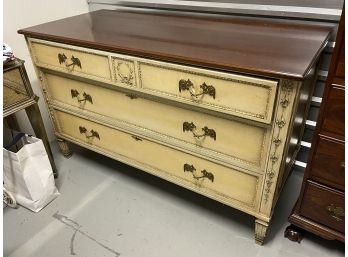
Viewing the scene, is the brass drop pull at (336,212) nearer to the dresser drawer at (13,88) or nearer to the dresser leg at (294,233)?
the dresser leg at (294,233)

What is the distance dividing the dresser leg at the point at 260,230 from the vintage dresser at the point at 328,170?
111mm

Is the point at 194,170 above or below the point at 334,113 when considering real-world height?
below

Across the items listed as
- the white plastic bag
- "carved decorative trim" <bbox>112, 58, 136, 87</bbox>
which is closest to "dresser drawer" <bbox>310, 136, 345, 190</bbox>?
"carved decorative trim" <bbox>112, 58, 136, 87</bbox>

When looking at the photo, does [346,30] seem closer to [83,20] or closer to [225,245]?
[225,245]

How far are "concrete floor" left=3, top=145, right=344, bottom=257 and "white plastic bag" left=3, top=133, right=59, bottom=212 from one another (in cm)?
6

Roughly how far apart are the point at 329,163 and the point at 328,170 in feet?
0.09

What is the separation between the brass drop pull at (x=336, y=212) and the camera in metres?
1.03

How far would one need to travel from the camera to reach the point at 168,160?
1.27 meters

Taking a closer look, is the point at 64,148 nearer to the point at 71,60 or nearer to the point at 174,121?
the point at 71,60

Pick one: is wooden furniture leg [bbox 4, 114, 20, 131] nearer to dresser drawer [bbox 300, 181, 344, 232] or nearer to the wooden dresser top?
the wooden dresser top

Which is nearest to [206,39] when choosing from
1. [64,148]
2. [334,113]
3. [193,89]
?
[193,89]

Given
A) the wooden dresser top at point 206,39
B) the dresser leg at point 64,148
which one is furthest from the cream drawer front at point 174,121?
the dresser leg at point 64,148

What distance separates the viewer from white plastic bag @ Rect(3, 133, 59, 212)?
130 cm

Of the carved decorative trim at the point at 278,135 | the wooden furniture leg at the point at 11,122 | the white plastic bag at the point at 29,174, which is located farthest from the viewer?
the wooden furniture leg at the point at 11,122
